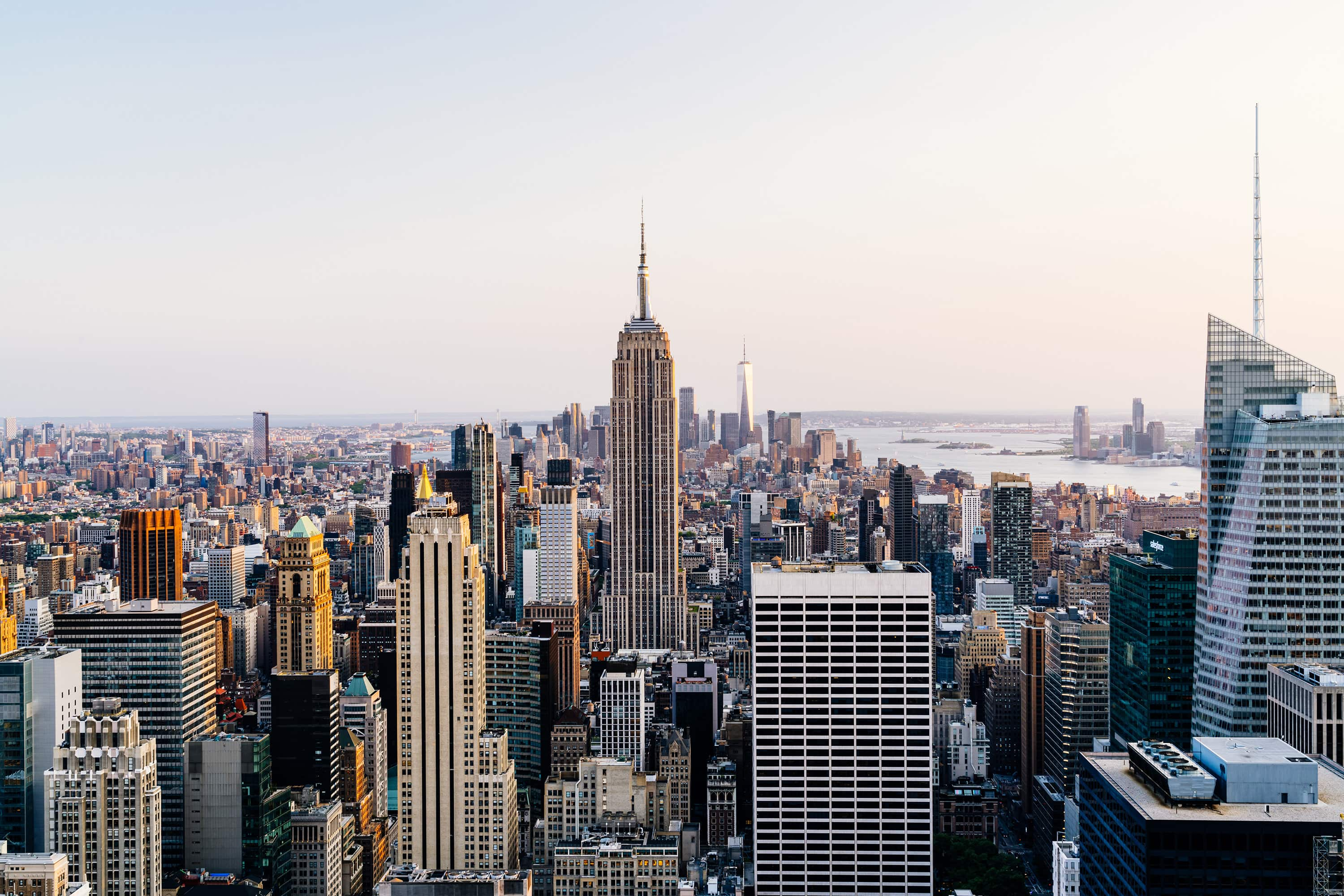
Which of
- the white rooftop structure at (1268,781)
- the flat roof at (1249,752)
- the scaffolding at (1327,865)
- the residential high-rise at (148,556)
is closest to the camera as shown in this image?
the scaffolding at (1327,865)

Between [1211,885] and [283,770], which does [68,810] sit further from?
[1211,885]

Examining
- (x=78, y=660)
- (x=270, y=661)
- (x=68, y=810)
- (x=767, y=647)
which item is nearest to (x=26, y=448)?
(x=270, y=661)

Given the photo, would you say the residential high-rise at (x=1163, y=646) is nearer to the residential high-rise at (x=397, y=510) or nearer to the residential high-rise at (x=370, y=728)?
the residential high-rise at (x=370, y=728)

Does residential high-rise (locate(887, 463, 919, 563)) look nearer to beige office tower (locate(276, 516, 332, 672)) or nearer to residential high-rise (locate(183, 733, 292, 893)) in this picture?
beige office tower (locate(276, 516, 332, 672))

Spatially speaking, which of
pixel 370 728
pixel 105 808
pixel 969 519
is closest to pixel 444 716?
pixel 105 808

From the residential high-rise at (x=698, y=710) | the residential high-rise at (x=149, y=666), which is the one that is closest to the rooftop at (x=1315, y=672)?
the residential high-rise at (x=698, y=710)

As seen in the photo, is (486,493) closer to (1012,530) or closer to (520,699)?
(1012,530)
